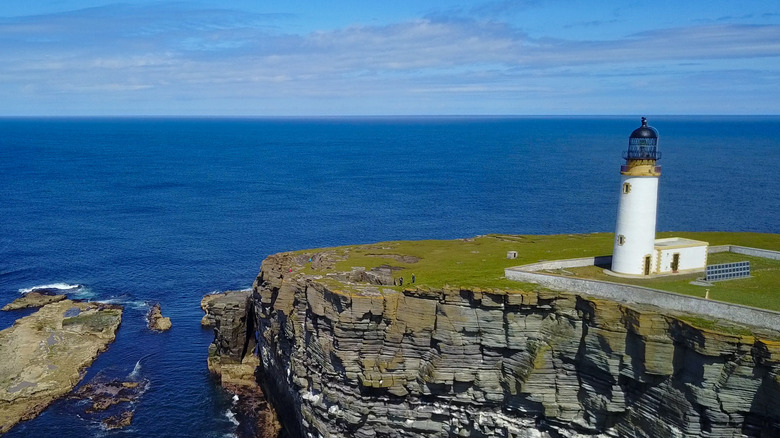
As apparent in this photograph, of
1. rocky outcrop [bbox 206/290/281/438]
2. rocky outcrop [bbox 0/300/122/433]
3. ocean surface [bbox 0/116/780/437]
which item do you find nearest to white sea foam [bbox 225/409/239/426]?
ocean surface [bbox 0/116/780/437]

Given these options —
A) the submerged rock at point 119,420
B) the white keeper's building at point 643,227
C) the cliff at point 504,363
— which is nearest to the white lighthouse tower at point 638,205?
the white keeper's building at point 643,227

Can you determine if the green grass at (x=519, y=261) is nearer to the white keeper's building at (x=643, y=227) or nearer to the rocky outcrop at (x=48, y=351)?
the white keeper's building at (x=643, y=227)

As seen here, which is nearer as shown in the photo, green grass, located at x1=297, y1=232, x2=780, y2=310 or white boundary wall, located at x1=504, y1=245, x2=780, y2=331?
white boundary wall, located at x1=504, y1=245, x2=780, y2=331

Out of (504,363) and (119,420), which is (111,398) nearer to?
(119,420)

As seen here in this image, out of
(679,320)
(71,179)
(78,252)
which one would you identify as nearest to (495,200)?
(78,252)

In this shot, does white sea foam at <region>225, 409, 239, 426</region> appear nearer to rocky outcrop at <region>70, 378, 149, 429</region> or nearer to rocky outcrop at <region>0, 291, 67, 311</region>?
rocky outcrop at <region>70, 378, 149, 429</region>

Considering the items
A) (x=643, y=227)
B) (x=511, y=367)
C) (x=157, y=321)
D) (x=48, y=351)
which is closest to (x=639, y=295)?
(x=643, y=227)

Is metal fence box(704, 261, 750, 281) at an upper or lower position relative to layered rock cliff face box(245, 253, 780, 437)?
upper
